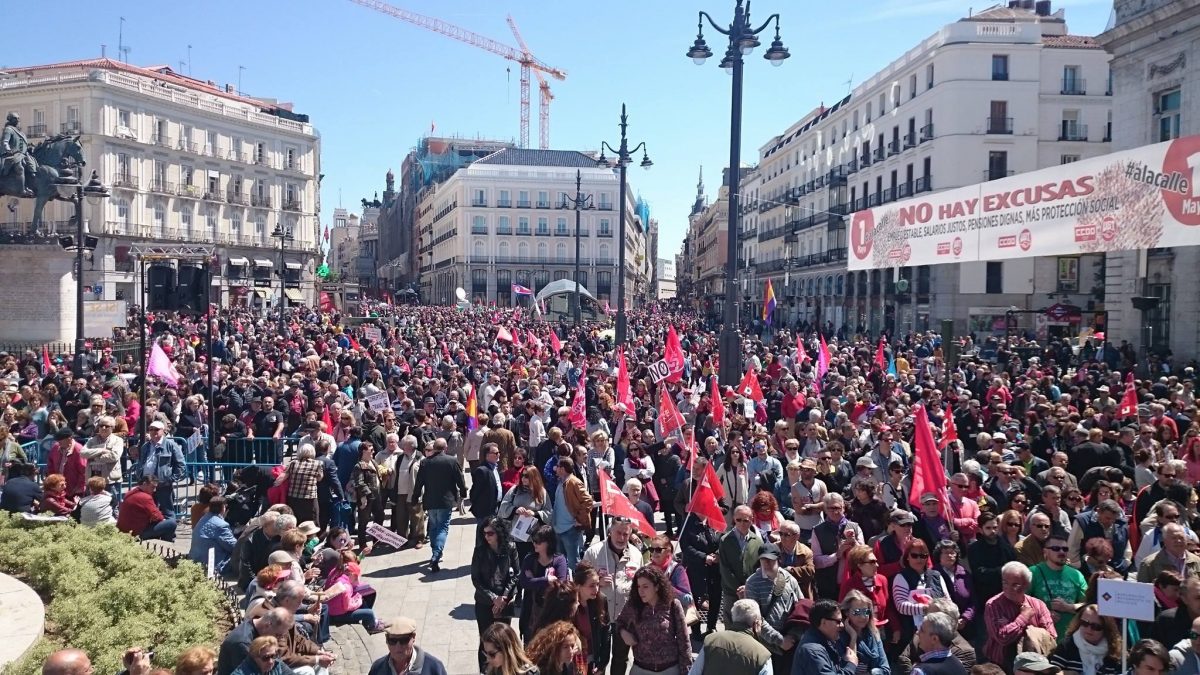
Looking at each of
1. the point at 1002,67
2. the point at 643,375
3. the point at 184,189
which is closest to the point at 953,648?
the point at 643,375

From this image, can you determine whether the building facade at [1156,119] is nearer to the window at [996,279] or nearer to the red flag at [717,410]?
the window at [996,279]

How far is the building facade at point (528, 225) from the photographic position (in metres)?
83.0

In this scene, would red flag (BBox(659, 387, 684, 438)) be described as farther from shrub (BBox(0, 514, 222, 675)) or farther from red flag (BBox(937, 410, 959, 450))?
shrub (BBox(0, 514, 222, 675))

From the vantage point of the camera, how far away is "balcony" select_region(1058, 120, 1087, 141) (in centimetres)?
4325

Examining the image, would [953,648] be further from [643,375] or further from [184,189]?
[184,189]

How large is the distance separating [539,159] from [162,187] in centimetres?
3618

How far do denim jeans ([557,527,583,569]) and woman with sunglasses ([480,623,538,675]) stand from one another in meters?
3.37

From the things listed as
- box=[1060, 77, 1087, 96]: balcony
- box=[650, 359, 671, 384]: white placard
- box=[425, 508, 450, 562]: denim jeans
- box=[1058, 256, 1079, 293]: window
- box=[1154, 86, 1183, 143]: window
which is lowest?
box=[425, 508, 450, 562]: denim jeans

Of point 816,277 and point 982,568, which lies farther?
point 816,277

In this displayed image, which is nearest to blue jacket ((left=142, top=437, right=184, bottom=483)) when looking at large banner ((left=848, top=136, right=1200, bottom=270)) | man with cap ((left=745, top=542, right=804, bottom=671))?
man with cap ((left=745, top=542, right=804, bottom=671))

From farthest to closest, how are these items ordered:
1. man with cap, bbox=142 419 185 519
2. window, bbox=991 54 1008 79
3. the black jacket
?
window, bbox=991 54 1008 79
man with cap, bbox=142 419 185 519
the black jacket

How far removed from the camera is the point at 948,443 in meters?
11.0

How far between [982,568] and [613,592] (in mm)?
2603

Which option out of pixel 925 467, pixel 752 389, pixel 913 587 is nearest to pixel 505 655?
pixel 913 587
